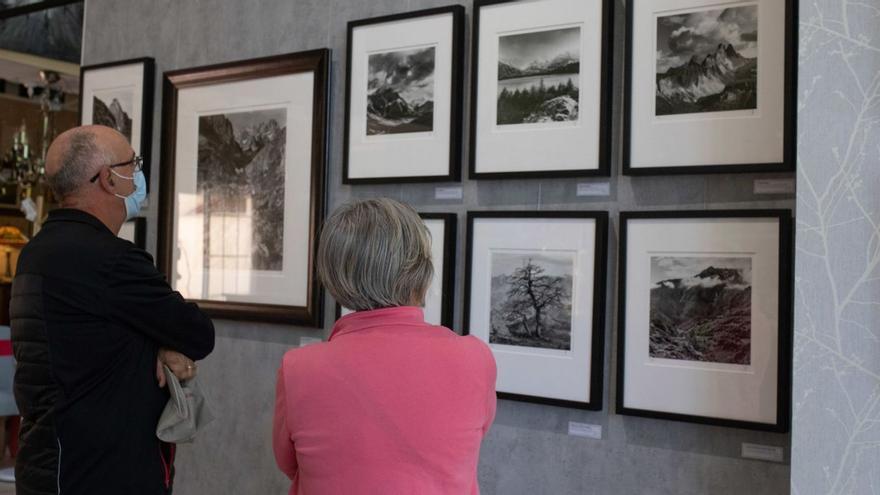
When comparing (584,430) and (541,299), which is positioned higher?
(541,299)

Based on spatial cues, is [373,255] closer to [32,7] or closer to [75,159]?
[75,159]

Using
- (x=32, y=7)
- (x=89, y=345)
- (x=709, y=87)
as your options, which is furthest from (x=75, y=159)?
(x=32, y=7)

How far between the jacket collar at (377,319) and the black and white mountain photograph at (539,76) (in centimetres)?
153

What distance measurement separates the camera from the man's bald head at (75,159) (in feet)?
8.75

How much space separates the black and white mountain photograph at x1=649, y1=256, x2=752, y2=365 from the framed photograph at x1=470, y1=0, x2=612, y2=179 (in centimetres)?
45

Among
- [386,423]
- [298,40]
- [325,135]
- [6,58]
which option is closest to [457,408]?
[386,423]

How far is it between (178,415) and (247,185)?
164cm

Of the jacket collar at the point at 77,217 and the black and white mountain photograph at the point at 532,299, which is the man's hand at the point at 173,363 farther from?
the black and white mountain photograph at the point at 532,299

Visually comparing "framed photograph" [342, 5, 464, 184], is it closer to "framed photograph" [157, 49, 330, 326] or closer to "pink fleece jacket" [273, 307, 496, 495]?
"framed photograph" [157, 49, 330, 326]

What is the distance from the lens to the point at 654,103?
293 cm

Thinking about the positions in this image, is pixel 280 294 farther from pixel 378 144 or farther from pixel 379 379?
pixel 379 379

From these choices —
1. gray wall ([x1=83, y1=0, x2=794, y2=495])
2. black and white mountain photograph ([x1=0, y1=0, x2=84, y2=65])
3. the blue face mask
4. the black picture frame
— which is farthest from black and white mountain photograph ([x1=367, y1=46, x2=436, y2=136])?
black and white mountain photograph ([x1=0, y1=0, x2=84, y2=65])

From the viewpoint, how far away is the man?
2.54 metres

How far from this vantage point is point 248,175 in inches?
160
